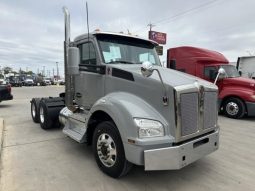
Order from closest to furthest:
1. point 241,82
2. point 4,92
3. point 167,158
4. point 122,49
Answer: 1. point 167,158
2. point 122,49
3. point 241,82
4. point 4,92

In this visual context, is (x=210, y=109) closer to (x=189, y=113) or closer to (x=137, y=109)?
(x=189, y=113)

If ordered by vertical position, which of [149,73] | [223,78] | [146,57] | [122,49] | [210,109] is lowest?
[210,109]

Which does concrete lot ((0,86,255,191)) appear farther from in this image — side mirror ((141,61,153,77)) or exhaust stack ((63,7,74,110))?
side mirror ((141,61,153,77))

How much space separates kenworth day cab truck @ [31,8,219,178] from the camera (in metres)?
3.16

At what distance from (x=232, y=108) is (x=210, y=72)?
1.80 meters

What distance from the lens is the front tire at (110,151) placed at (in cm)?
348

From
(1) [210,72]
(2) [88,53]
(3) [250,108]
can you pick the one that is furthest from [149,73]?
(1) [210,72]

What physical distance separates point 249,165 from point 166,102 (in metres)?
2.31

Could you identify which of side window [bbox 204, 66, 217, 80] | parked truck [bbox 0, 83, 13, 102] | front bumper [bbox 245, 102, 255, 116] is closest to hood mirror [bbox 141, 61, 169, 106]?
front bumper [bbox 245, 102, 255, 116]

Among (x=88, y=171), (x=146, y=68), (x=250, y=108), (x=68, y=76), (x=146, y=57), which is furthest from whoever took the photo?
(x=250, y=108)

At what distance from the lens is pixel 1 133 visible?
6332mm

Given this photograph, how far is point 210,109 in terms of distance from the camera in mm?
3834

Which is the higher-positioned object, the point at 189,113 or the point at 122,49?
the point at 122,49

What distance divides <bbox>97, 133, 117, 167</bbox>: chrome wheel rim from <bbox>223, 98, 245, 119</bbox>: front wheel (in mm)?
6831
